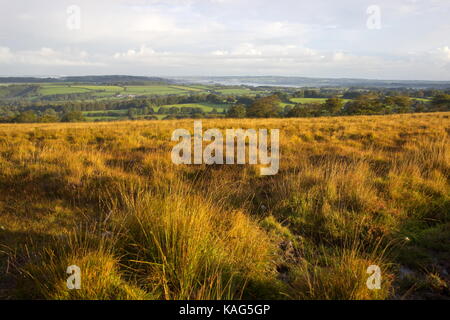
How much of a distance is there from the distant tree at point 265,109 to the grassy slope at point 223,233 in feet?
157

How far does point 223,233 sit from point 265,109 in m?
53.8

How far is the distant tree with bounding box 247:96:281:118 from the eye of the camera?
53.8 meters

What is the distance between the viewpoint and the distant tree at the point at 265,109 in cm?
5380

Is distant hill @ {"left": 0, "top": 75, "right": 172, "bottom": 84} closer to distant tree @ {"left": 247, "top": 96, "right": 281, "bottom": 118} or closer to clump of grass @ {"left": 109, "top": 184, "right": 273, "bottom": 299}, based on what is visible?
distant tree @ {"left": 247, "top": 96, "right": 281, "bottom": 118}

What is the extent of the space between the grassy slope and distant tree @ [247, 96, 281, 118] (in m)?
48.0

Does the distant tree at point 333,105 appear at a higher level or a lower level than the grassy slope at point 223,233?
higher

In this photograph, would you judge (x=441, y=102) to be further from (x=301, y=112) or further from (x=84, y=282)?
(x=84, y=282)

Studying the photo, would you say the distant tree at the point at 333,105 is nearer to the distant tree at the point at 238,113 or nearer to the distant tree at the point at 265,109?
the distant tree at the point at 265,109

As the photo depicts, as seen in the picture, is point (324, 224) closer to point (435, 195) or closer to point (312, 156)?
point (435, 195)

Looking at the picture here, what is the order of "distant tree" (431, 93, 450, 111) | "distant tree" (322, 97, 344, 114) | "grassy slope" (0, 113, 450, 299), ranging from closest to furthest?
1. "grassy slope" (0, 113, 450, 299)
2. "distant tree" (431, 93, 450, 111)
3. "distant tree" (322, 97, 344, 114)

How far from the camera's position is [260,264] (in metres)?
2.81

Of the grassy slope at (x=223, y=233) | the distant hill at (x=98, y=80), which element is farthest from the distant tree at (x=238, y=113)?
the distant hill at (x=98, y=80)

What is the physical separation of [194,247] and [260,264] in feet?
2.45

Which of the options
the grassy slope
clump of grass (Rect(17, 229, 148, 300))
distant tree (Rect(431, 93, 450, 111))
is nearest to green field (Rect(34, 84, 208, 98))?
distant tree (Rect(431, 93, 450, 111))
